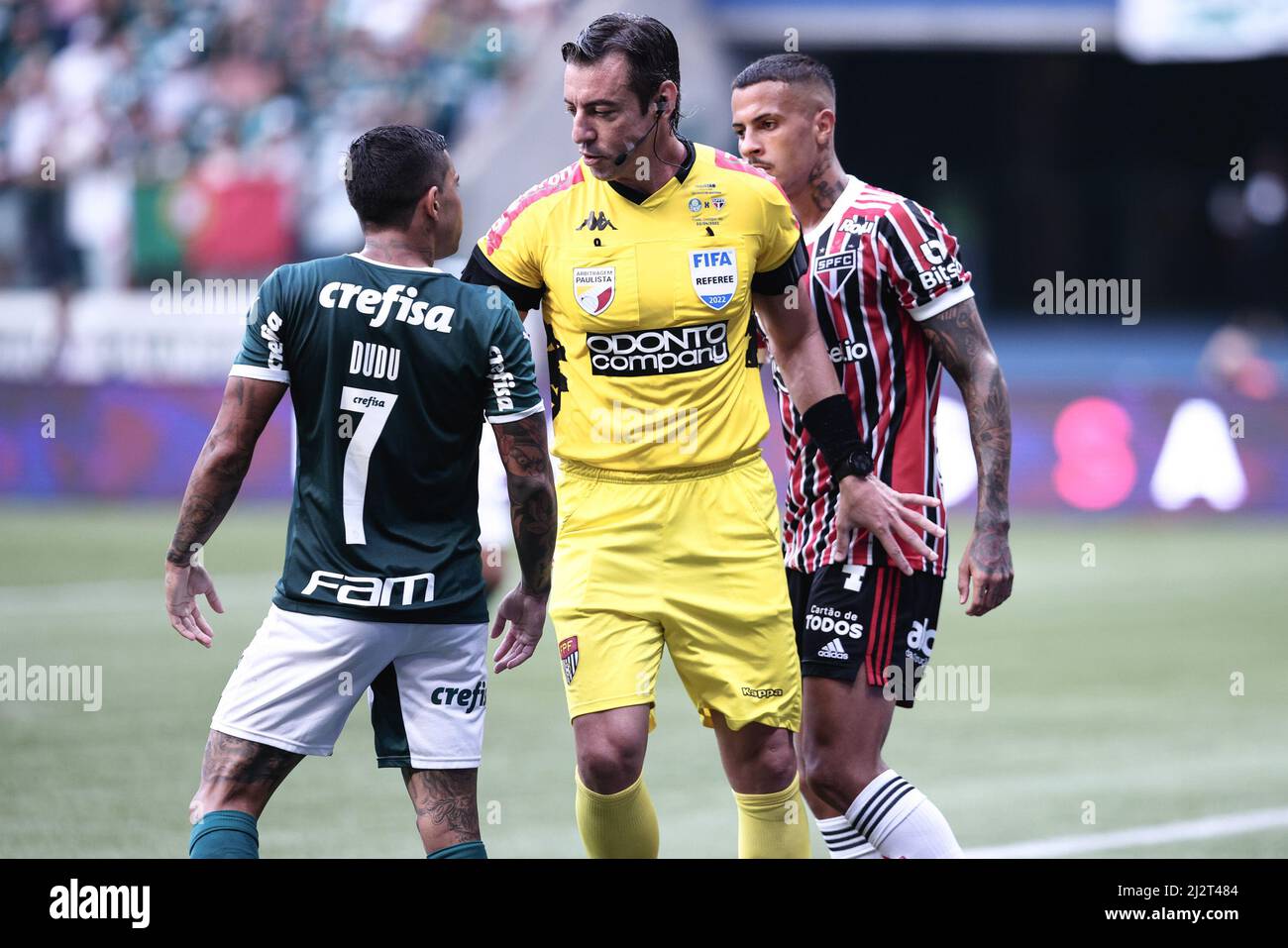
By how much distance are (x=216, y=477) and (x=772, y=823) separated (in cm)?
173

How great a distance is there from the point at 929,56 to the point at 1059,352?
229 inches

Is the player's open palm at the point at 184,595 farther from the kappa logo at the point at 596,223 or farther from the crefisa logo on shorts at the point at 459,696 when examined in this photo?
the kappa logo at the point at 596,223

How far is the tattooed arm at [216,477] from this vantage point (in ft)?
14.4

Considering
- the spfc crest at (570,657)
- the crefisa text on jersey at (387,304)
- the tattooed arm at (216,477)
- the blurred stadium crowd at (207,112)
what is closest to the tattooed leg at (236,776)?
the tattooed arm at (216,477)

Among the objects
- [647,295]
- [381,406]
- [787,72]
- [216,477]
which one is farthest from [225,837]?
[787,72]

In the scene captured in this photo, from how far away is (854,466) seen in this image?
500 centimetres

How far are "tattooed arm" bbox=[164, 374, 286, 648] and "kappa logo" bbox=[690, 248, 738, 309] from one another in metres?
1.13

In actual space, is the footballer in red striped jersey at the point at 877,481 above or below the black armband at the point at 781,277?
below

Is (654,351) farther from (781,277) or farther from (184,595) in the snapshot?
(184,595)

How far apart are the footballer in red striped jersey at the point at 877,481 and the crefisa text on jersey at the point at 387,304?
1205 mm

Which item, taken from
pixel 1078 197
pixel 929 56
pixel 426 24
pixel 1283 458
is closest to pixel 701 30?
pixel 426 24

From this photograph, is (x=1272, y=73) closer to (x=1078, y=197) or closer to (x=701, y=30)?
(x=1078, y=197)
